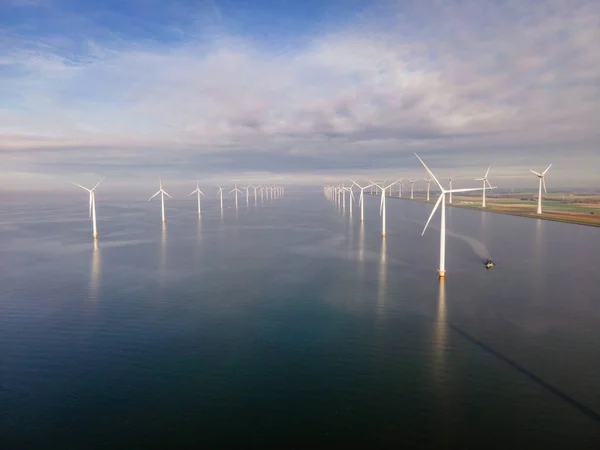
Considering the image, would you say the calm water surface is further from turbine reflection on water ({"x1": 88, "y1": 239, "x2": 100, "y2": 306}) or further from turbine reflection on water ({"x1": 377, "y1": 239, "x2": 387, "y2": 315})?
turbine reflection on water ({"x1": 88, "y1": 239, "x2": 100, "y2": 306})

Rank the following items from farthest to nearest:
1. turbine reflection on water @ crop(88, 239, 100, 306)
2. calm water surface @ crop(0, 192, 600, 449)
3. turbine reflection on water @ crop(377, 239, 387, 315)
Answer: turbine reflection on water @ crop(88, 239, 100, 306)
turbine reflection on water @ crop(377, 239, 387, 315)
calm water surface @ crop(0, 192, 600, 449)

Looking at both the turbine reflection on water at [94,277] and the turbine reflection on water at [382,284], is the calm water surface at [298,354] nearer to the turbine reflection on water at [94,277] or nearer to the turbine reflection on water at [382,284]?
the turbine reflection on water at [382,284]

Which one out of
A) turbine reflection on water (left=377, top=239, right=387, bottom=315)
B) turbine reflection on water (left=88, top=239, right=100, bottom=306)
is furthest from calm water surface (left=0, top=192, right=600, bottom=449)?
turbine reflection on water (left=88, top=239, right=100, bottom=306)

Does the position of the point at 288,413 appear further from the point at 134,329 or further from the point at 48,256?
the point at 48,256

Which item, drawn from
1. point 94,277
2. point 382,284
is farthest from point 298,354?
point 94,277

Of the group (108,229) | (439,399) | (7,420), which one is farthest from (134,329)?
(108,229)

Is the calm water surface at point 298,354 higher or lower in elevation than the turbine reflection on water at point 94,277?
lower

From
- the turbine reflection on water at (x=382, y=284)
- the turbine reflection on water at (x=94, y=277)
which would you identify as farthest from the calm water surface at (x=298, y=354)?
the turbine reflection on water at (x=94, y=277)

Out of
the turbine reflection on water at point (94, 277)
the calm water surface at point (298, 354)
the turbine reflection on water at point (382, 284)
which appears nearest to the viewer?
the calm water surface at point (298, 354)

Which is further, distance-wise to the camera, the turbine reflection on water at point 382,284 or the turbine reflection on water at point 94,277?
the turbine reflection on water at point 94,277
